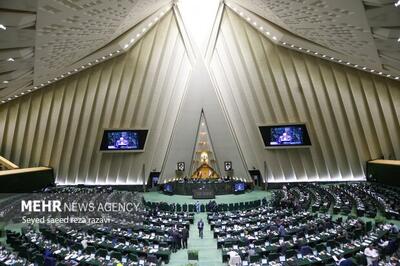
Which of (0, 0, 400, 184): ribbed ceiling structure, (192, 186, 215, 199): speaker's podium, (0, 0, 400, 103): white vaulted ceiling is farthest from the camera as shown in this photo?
(192, 186, 215, 199): speaker's podium

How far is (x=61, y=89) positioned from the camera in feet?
96.3

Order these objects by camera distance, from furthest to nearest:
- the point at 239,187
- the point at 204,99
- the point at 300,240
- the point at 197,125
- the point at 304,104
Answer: the point at 197,125 → the point at 239,187 → the point at 204,99 → the point at 304,104 → the point at 300,240

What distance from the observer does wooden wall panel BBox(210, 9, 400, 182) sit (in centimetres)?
2709

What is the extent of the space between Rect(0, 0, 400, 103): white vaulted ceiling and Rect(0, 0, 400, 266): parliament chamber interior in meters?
0.14

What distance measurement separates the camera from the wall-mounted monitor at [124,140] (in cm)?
3088

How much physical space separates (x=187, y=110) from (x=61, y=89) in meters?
12.8

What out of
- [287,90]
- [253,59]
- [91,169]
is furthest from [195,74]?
[91,169]

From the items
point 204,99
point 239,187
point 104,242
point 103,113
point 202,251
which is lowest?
point 202,251

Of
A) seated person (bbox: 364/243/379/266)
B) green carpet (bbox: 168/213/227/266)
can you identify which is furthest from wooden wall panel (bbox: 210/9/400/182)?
seated person (bbox: 364/243/379/266)

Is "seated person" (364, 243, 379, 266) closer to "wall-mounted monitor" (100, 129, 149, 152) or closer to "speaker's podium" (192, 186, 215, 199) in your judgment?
"speaker's podium" (192, 186, 215, 199)

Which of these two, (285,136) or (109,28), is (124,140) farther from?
(285,136)

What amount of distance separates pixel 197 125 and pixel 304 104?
37.2 feet

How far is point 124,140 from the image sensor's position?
31031 mm

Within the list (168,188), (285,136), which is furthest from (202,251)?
(285,136)
